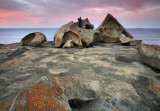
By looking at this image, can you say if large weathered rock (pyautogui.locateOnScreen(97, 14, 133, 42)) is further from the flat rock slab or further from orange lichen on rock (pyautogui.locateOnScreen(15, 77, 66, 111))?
orange lichen on rock (pyautogui.locateOnScreen(15, 77, 66, 111))

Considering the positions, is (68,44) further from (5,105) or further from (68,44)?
(5,105)

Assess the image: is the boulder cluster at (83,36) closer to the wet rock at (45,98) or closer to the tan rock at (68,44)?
the tan rock at (68,44)

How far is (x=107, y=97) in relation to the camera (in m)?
1.89

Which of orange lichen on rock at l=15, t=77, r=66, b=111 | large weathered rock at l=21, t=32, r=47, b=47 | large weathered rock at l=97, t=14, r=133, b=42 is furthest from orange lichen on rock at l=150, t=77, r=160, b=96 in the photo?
large weathered rock at l=97, t=14, r=133, b=42

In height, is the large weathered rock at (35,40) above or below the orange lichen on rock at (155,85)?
above

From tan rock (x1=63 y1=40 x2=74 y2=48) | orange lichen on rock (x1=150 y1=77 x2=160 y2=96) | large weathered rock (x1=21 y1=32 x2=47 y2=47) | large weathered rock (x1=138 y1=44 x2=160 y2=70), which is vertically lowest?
orange lichen on rock (x1=150 y1=77 x2=160 y2=96)

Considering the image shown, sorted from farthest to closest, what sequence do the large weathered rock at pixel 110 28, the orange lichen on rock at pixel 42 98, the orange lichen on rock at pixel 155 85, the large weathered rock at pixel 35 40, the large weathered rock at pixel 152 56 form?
1. the large weathered rock at pixel 110 28
2. the large weathered rock at pixel 35 40
3. the large weathered rock at pixel 152 56
4. the orange lichen on rock at pixel 155 85
5. the orange lichen on rock at pixel 42 98

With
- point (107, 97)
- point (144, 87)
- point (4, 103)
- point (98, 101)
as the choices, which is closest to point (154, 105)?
point (144, 87)

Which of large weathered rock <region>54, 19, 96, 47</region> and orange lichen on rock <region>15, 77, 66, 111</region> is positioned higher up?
large weathered rock <region>54, 19, 96, 47</region>

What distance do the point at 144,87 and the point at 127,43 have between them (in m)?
5.16

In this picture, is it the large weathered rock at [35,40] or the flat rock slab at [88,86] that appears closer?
the flat rock slab at [88,86]

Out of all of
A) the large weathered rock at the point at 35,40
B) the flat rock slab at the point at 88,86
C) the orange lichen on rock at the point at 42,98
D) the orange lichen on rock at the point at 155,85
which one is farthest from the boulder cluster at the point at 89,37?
the orange lichen on rock at the point at 42,98

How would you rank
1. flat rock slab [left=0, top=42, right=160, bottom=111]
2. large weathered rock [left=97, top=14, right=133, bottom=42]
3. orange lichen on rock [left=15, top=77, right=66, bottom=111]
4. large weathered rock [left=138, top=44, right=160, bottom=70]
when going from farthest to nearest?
large weathered rock [left=97, top=14, right=133, bottom=42]
large weathered rock [left=138, top=44, right=160, bottom=70]
flat rock slab [left=0, top=42, right=160, bottom=111]
orange lichen on rock [left=15, top=77, right=66, bottom=111]

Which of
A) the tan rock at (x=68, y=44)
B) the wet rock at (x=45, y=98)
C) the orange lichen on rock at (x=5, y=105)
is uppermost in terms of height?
the tan rock at (x=68, y=44)
